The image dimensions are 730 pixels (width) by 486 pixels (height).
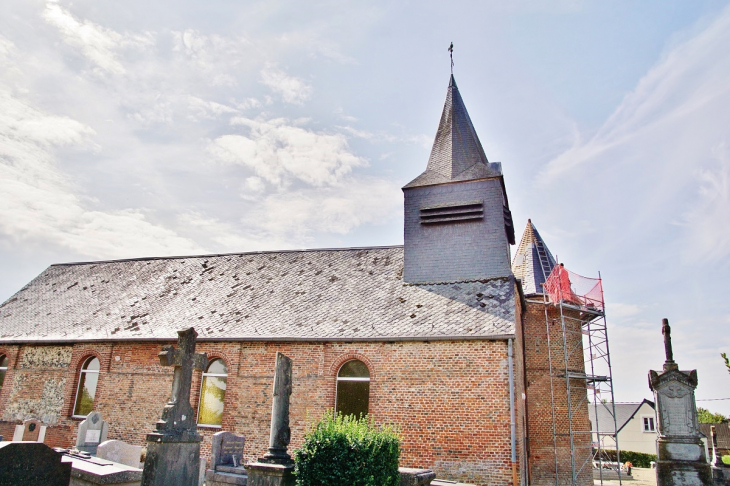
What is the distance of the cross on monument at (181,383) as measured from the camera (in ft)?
26.0

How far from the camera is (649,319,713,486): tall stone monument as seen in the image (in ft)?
37.5

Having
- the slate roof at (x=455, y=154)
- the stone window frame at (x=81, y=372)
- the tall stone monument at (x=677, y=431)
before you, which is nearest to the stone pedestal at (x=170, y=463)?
the stone window frame at (x=81, y=372)

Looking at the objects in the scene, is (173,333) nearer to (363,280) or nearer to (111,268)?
(363,280)

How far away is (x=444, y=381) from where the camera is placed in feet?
40.7

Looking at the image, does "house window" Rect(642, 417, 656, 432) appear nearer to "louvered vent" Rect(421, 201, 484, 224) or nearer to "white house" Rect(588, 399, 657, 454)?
"white house" Rect(588, 399, 657, 454)

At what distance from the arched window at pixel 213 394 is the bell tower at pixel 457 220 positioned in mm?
6254

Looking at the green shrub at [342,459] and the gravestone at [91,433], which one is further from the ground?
the green shrub at [342,459]

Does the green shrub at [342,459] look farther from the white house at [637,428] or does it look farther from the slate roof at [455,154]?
the white house at [637,428]

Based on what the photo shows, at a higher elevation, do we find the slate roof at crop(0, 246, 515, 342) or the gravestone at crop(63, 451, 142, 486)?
the slate roof at crop(0, 246, 515, 342)

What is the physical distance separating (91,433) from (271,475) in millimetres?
8226

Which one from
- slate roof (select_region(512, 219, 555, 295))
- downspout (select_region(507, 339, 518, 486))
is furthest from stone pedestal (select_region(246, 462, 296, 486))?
slate roof (select_region(512, 219, 555, 295))

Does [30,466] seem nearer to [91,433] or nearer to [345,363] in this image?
[345,363]

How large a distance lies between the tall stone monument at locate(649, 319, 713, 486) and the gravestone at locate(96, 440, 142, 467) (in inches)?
477

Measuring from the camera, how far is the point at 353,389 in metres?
13.4
